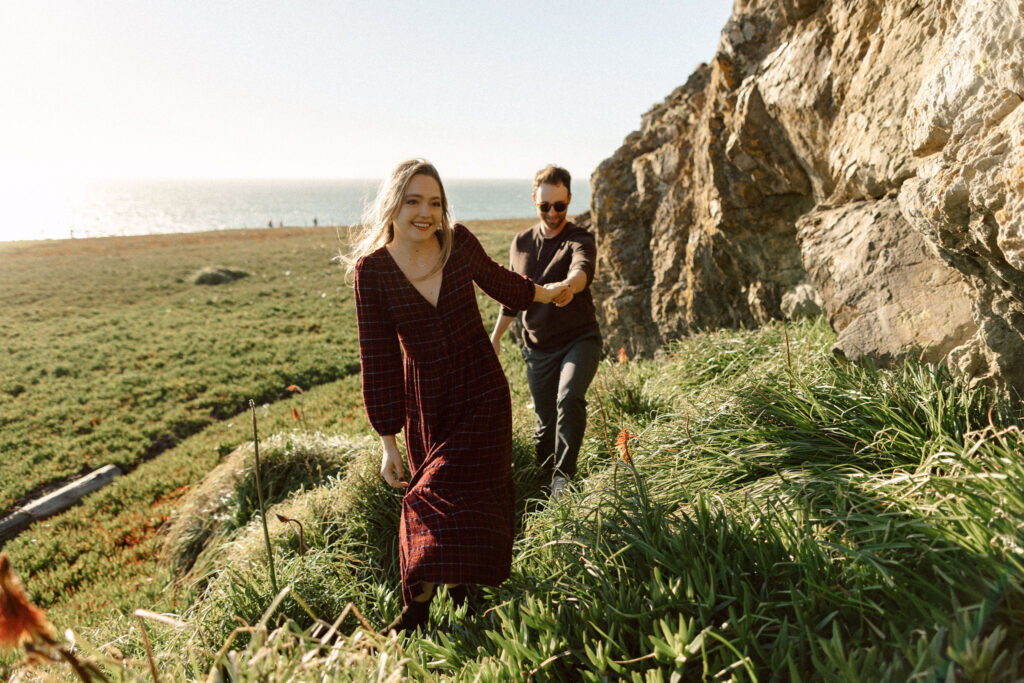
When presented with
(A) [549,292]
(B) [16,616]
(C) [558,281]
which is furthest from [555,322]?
(B) [16,616]

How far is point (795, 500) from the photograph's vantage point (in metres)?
2.48

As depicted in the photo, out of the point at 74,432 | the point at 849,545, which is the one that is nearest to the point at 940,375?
the point at 849,545

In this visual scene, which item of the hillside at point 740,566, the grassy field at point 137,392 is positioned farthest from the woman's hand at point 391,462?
the grassy field at point 137,392

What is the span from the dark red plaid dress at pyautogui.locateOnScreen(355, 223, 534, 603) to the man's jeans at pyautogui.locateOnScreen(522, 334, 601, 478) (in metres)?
0.87

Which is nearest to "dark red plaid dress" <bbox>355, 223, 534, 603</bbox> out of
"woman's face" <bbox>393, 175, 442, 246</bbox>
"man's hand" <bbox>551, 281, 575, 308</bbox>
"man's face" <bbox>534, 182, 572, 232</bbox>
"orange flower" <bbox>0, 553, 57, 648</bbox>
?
"woman's face" <bbox>393, 175, 442, 246</bbox>

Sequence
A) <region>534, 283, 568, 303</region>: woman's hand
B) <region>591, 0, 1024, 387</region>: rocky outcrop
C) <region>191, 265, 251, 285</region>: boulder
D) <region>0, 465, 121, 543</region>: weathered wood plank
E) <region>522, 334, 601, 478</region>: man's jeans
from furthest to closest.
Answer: <region>191, 265, 251, 285</region>: boulder < <region>0, 465, 121, 543</region>: weathered wood plank < <region>522, 334, 601, 478</region>: man's jeans < <region>534, 283, 568, 303</region>: woman's hand < <region>591, 0, 1024, 387</region>: rocky outcrop

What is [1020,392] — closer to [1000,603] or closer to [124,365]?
[1000,603]

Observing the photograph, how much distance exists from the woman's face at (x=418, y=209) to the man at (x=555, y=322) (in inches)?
49.5

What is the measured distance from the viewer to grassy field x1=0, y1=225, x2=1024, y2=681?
70.3 inches

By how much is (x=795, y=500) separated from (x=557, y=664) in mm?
1211

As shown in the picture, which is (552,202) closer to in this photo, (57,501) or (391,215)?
(391,215)

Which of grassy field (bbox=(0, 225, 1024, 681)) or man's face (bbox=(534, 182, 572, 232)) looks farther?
man's face (bbox=(534, 182, 572, 232))

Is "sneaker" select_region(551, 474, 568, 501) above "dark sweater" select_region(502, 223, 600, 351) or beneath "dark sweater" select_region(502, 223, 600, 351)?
beneath

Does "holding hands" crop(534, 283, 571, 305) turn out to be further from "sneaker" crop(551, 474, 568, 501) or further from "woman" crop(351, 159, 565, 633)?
"sneaker" crop(551, 474, 568, 501)
